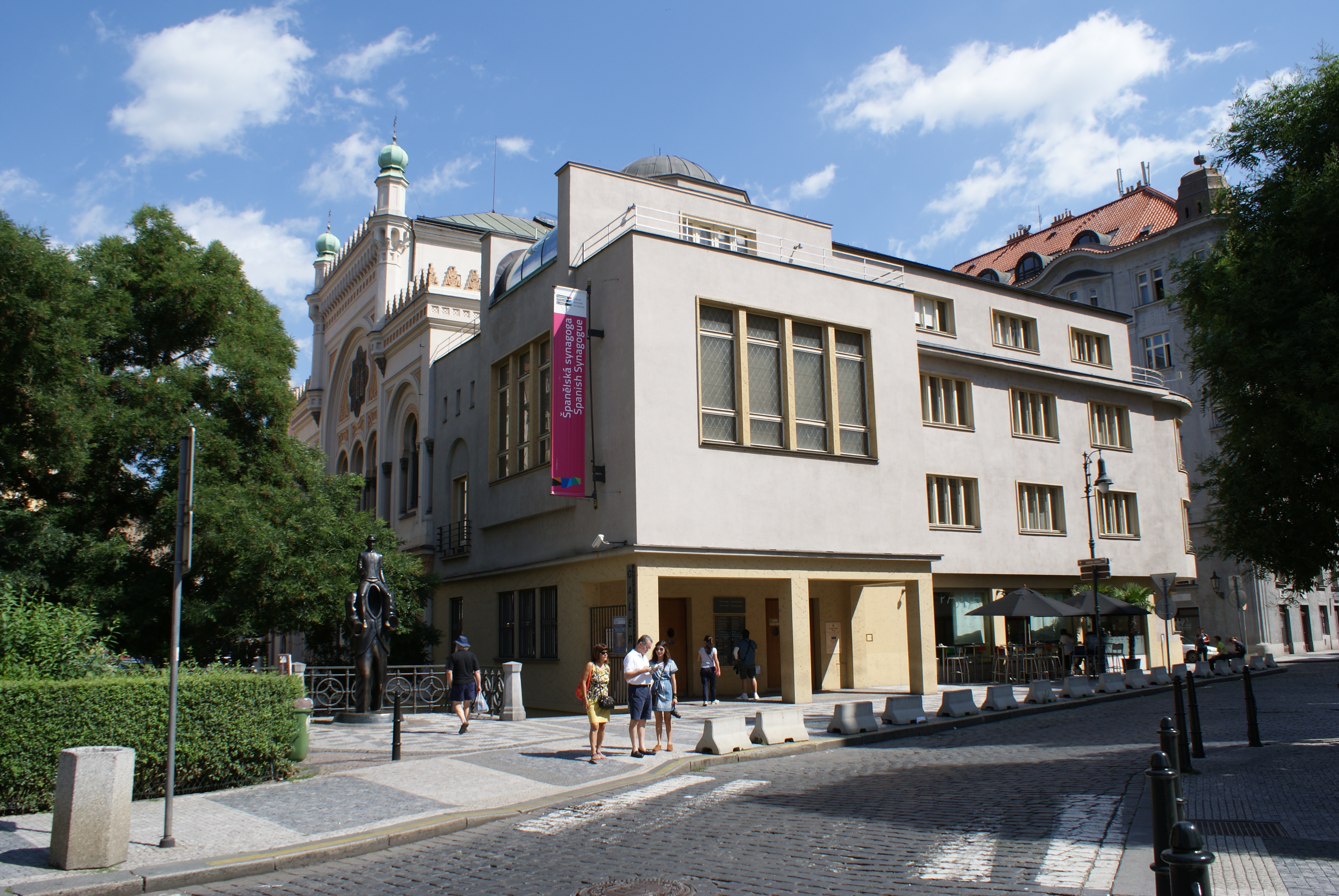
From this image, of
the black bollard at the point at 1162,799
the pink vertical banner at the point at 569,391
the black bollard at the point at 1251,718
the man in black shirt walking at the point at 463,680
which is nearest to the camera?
the black bollard at the point at 1162,799

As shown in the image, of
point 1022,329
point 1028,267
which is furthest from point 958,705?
point 1028,267

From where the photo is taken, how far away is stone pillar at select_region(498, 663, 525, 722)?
19938 millimetres

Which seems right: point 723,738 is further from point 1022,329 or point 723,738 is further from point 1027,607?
point 1022,329

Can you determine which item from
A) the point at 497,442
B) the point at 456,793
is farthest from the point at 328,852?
the point at 497,442

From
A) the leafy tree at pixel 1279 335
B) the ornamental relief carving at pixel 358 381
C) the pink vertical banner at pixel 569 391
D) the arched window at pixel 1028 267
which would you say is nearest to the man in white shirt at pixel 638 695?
the pink vertical banner at pixel 569 391

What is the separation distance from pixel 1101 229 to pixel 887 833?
58.6m

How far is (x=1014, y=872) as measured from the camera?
7070 millimetres

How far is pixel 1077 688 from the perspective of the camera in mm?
22531

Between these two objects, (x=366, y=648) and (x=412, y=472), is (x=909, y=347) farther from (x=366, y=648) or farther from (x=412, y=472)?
(x=412, y=472)

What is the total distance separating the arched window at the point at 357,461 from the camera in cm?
4344

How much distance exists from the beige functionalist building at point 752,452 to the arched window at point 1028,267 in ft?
79.3

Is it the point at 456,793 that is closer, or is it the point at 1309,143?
the point at 456,793

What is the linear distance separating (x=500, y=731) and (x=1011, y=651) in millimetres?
18722

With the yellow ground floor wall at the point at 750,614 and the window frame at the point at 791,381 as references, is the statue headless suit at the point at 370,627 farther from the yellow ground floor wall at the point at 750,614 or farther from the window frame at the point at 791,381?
the window frame at the point at 791,381
